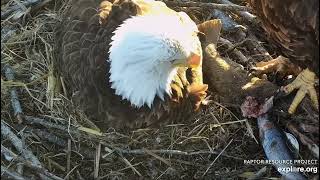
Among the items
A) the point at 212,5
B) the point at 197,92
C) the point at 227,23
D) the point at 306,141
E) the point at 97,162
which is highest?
the point at 212,5

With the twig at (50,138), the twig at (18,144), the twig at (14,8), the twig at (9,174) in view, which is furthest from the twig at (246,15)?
the twig at (9,174)

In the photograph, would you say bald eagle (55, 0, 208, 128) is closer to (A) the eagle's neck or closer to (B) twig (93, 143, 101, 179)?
(A) the eagle's neck

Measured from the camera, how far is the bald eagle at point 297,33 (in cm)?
335

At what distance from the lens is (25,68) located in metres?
4.15

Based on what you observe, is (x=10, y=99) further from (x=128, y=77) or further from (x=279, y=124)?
(x=279, y=124)

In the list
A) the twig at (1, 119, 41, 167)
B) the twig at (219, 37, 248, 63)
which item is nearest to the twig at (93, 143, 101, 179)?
the twig at (1, 119, 41, 167)

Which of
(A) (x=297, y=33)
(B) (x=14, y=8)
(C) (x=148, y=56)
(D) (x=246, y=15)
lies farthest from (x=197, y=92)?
(B) (x=14, y=8)

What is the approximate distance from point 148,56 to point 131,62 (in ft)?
0.40

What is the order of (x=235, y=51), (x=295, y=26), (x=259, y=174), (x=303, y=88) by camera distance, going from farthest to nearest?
1. (x=235, y=51)
2. (x=303, y=88)
3. (x=259, y=174)
4. (x=295, y=26)

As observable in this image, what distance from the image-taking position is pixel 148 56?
11.5 feet

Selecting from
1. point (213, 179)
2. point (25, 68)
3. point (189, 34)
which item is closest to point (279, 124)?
point (213, 179)

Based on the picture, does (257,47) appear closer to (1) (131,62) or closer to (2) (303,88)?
(2) (303,88)

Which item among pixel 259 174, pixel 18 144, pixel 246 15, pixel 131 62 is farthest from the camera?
pixel 246 15

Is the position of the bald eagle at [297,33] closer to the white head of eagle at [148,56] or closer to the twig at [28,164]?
the white head of eagle at [148,56]
